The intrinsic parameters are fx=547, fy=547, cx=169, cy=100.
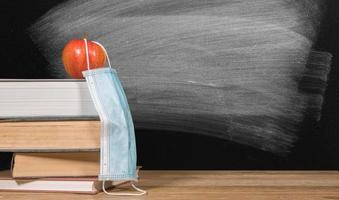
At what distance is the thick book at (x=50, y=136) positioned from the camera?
1.01m

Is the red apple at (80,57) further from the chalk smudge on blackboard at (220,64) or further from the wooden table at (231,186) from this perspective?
the chalk smudge on blackboard at (220,64)

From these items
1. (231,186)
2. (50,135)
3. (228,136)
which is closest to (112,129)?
(50,135)

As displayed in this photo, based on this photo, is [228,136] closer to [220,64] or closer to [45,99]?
[220,64]

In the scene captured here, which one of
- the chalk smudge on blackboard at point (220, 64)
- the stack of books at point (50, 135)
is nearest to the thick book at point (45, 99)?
the stack of books at point (50, 135)

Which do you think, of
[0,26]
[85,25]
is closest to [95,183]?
[85,25]

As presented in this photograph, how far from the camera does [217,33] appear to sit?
1.50 m

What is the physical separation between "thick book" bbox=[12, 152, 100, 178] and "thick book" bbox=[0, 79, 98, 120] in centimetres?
7

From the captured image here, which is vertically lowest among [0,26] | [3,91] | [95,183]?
[95,183]

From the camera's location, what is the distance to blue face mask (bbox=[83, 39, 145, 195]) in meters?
1.00

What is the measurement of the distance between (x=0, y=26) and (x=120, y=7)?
1.15 ft

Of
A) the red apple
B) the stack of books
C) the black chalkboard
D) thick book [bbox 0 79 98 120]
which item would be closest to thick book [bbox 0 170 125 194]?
the stack of books

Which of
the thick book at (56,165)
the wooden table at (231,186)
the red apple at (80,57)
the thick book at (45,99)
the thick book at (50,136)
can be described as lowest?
the wooden table at (231,186)

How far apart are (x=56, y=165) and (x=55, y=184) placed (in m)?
0.04

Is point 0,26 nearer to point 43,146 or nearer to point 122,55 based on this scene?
point 122,55
